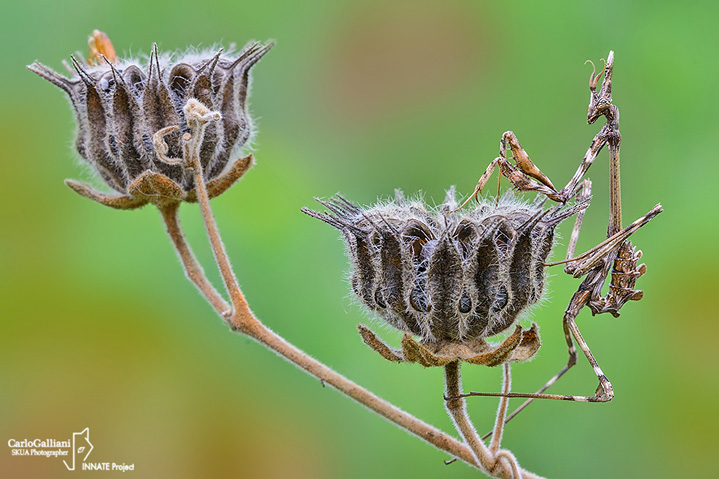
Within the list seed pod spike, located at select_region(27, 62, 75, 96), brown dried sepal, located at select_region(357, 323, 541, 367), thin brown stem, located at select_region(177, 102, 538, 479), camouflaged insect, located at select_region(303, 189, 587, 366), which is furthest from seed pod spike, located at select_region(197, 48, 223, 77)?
brown dried sepal, located at select_region(357, 323, 541, 367)

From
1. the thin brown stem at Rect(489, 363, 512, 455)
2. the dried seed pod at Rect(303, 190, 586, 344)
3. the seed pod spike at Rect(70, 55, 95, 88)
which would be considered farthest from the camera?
the seed pod spike at Rect(70, 55, 95, 88)

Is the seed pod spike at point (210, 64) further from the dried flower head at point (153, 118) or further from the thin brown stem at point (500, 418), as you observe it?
the thin brown stem at point (500, 418)

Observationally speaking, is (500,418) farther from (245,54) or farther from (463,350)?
(245,54)

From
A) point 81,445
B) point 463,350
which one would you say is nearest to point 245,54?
point 463,350

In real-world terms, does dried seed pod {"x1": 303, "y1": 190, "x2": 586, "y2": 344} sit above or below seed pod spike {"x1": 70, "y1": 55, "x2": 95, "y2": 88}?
below

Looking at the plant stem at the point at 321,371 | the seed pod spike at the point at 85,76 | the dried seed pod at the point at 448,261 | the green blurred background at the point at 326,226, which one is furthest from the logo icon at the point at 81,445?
the dried seed pod at the point at 448,261

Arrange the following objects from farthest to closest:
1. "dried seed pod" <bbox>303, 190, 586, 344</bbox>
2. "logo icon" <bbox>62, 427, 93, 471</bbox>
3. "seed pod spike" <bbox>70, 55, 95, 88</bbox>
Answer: "logo icon" <bbox>62, 427, 93, 471</bbox>, "seed pod spike" <bbox>70, 55, 95, 88</bbox>, "dried seed pod" <bbox>303, 190, 586, 344</bbox>

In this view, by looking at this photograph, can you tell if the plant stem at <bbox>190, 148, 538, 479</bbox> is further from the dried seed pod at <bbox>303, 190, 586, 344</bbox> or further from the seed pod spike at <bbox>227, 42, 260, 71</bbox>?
the seed pod spike at <bbox>227, 42, 260, 71</bbox>
